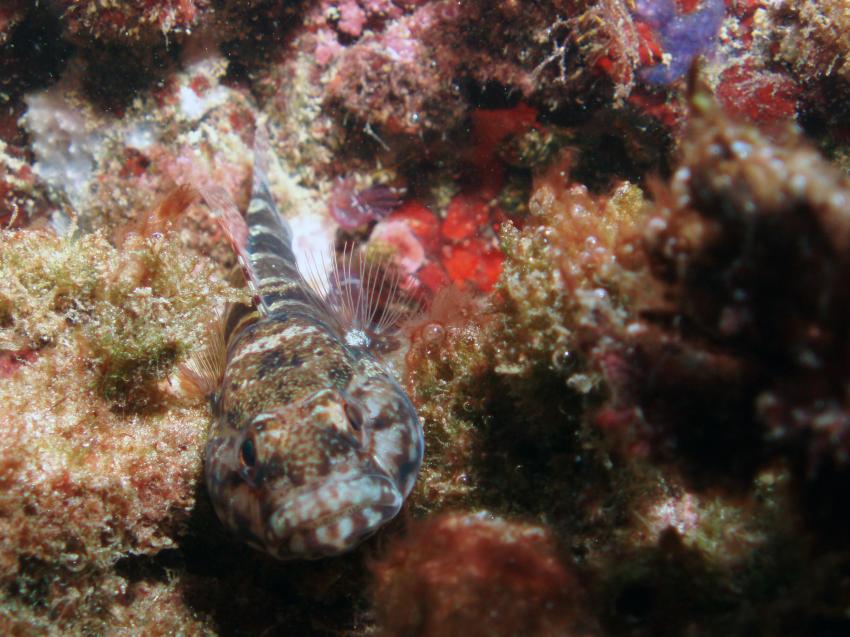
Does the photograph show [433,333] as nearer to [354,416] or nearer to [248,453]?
[354,416]

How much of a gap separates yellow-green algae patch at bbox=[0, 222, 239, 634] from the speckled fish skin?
34cm

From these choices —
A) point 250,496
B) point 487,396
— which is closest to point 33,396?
point 250,496

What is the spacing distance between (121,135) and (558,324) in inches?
177

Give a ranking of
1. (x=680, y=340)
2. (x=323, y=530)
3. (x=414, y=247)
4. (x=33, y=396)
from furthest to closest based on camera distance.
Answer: (x=414, y=247)
(x=33, y=396)
(x=323, y=530)
(x=680, y=340)

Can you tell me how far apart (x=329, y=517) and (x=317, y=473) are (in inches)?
8.1

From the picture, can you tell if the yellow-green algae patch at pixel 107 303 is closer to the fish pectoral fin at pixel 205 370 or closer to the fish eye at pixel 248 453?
the fish pectoral fin at pixel 205 370

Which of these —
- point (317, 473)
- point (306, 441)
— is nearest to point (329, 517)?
point (317, 473)

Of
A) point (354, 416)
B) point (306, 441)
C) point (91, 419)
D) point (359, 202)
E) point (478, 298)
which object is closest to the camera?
point (306, 441)

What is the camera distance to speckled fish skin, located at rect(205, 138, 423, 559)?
7.80ft

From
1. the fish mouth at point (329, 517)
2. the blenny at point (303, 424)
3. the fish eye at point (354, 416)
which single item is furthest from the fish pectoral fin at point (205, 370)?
the fish mouth at point (329, 517)

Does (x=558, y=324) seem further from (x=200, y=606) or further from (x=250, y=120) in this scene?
(x=250, y=120)

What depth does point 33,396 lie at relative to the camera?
2820mm

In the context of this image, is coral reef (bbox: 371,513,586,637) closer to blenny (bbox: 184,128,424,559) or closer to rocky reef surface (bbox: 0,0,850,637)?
rocky reef surface (bbox: 0,0,850,637)

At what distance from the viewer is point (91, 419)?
2.91 meters
